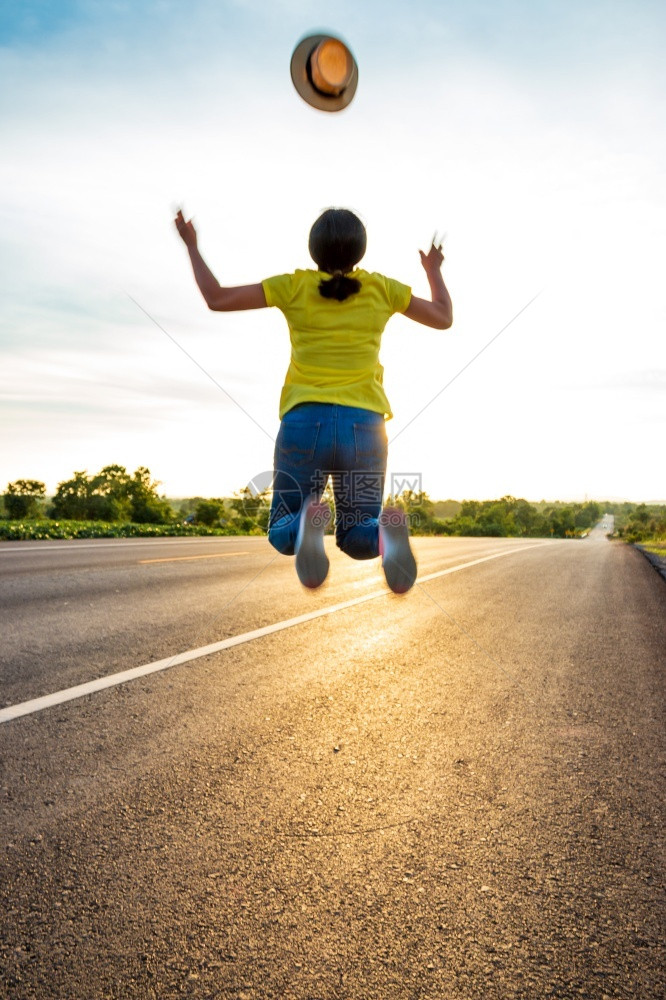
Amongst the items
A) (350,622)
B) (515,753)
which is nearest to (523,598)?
(350,622)

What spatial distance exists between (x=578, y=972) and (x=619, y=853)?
0.77 metres

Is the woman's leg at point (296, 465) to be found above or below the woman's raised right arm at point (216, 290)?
below

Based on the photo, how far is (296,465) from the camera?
111 inches

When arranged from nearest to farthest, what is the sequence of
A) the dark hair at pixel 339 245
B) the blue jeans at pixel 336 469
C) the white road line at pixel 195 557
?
the dark hair at pixel 339 245 < the blue jeans at pixel 336 469 < the white road line at pixel 195 557

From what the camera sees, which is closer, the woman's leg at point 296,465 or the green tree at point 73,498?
the woman's leg at point 296,465

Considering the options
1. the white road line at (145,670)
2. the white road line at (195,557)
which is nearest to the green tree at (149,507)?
the white road line at (195,557)

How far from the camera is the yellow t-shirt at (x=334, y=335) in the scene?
2.67 metres

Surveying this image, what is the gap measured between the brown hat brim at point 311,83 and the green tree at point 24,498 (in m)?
39.6

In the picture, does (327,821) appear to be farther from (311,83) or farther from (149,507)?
(149,507)

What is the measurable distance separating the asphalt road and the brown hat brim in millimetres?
2730

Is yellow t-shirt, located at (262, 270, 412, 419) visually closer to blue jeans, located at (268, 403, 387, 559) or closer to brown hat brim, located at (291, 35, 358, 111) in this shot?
blue jeans, located at (268, 403, 387, 559)

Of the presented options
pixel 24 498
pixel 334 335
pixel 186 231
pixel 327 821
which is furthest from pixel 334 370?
pixel 24 498

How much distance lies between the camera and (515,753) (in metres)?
3.62

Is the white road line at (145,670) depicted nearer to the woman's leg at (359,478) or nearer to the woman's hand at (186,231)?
the woman's leg at (359,478)
